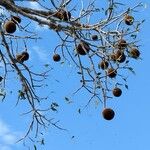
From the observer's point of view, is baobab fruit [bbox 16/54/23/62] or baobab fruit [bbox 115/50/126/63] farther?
baobab fruit [bbox 16/54/23/62]

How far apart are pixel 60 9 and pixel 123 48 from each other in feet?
3.11

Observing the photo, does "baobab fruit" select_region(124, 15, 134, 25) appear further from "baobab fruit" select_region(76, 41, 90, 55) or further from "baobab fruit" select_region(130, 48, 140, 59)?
"baobab fruit" select_region(76, 41, 90, 55)

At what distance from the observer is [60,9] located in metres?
6.75

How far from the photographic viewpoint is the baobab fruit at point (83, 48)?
6870 mm

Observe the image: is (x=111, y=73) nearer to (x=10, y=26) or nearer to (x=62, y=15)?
(x=62, y=15)

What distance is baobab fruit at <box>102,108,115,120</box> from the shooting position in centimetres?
623

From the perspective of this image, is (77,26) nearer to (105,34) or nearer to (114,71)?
(105,34)

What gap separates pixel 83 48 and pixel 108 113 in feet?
3.32

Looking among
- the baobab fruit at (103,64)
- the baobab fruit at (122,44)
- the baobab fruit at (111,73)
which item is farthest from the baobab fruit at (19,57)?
the baobab fruit at (122,44)

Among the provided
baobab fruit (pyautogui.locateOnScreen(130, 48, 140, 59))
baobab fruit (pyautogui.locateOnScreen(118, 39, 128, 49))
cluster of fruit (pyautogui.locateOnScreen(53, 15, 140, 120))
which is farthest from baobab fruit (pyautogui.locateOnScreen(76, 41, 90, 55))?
baobab fruit (pyautogui.locateOnScreen(130, 48, 140, 59))

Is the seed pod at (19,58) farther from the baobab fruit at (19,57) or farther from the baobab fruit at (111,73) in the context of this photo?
the baobab fruit at (111,73)

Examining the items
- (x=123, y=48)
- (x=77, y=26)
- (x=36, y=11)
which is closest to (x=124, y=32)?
(x=123, y=48)

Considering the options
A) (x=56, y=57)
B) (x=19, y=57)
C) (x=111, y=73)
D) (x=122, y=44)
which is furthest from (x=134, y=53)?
(x=19, y=57)

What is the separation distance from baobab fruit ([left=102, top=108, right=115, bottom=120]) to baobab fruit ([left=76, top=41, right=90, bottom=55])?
0.95m
